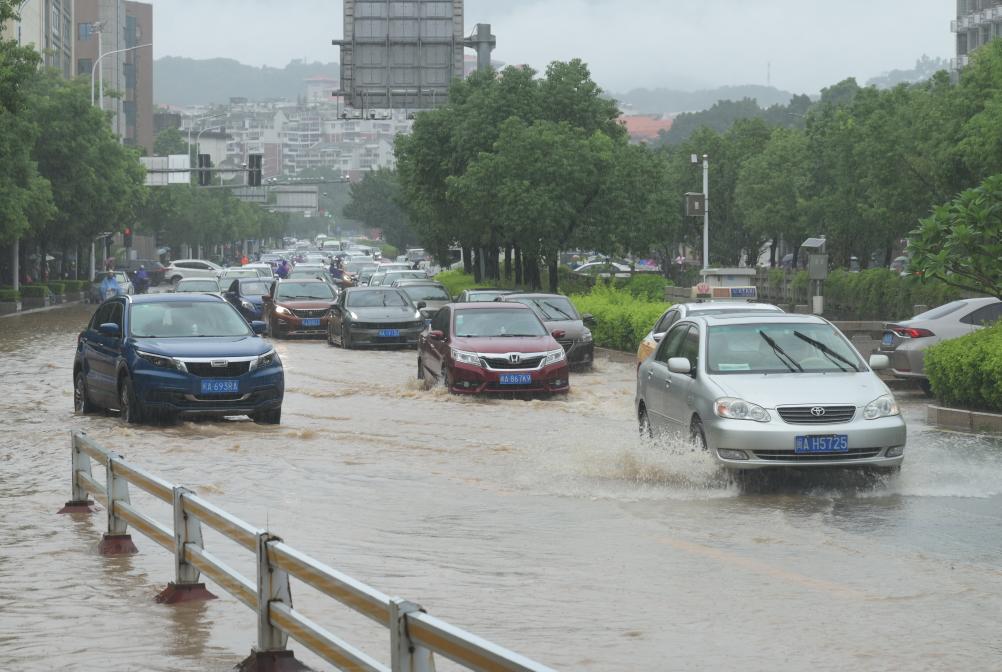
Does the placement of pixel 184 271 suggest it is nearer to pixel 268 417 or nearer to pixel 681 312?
pixel 681 312

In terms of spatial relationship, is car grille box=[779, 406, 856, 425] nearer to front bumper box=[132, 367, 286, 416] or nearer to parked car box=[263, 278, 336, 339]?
front bumper box=[132, 367, 286, 416]

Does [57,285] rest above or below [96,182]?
below

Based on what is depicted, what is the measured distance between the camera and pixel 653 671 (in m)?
7.02

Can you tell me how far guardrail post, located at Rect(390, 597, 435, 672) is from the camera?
4.84m

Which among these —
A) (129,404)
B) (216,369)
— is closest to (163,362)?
(216,369)

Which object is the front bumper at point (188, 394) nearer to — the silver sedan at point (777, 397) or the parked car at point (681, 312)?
the parked car at point (681, 312)

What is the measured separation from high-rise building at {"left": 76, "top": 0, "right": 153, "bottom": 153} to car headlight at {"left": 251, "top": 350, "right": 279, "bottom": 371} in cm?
11116

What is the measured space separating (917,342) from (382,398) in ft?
25.1

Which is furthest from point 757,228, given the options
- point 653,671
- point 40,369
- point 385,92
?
point 653,671

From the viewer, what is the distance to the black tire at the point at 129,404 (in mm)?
18906

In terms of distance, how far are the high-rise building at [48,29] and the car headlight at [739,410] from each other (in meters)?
74.5

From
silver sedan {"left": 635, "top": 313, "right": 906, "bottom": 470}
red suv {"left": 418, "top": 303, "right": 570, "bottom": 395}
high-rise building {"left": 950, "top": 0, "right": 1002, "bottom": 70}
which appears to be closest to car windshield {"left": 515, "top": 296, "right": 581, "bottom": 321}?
red suv {"left": 418, "top": 303, "right": 570, "bottom": 395}

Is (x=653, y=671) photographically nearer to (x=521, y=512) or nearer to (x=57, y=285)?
(x=521, y=512)

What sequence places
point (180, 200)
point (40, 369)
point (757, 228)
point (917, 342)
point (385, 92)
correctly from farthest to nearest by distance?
point (180, 200), point (757, 228), point (385, 92), point (40, 369), point (917, 342)
